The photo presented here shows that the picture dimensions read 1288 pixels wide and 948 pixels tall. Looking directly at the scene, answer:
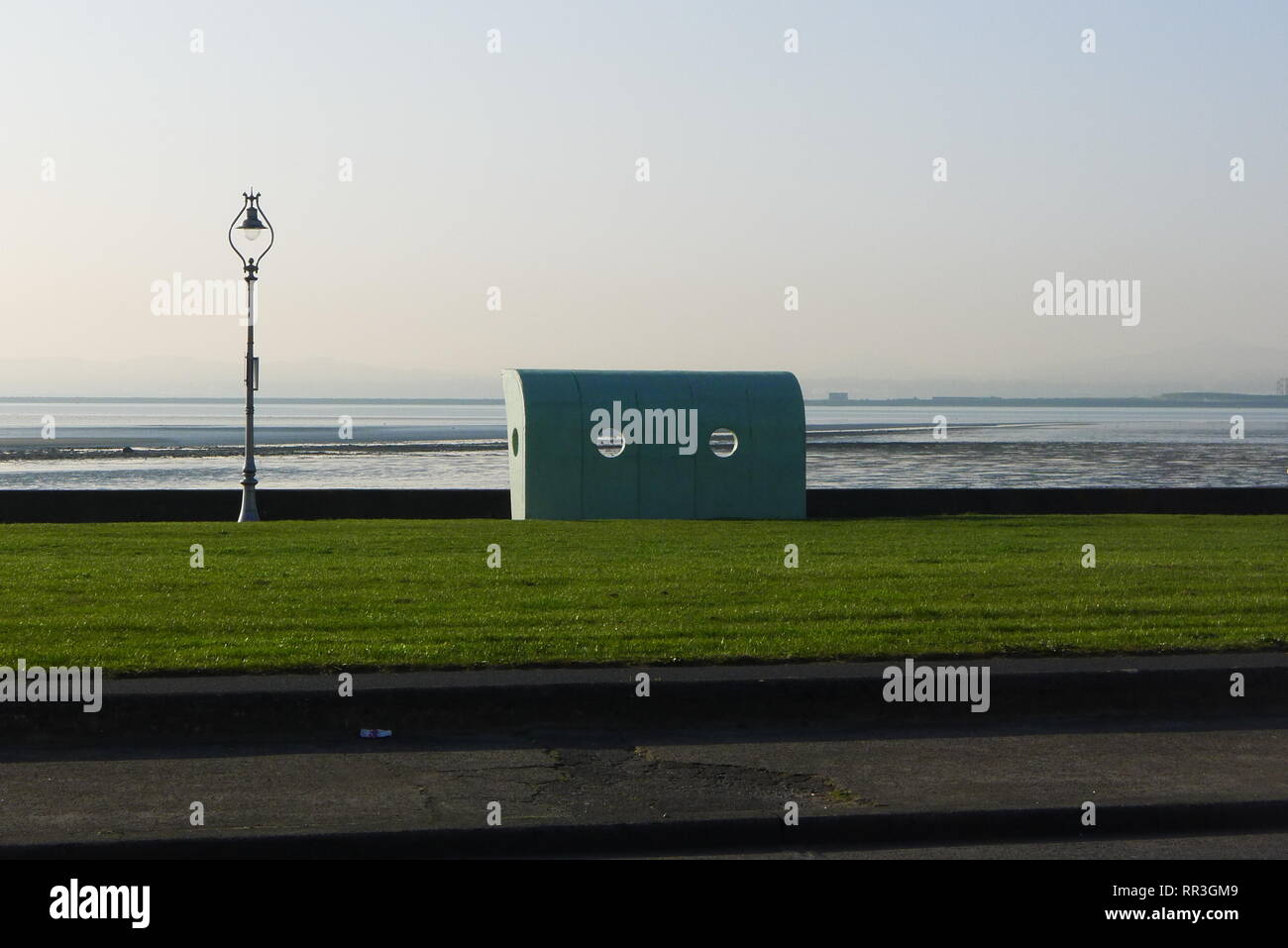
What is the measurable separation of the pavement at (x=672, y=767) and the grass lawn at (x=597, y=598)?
2.27 ft

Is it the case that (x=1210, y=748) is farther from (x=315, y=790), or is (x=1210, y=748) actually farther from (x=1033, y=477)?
(x=1033, y=477)

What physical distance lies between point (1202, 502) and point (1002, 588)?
15552mm

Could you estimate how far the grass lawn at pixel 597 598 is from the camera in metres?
9.46

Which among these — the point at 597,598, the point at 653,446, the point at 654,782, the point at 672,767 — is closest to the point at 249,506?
the point at 653,446

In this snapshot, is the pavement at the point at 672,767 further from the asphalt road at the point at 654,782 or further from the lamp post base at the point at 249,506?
the lamp post base at the point at 249,506

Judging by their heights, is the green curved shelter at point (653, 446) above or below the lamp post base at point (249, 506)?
above

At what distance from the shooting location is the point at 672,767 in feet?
24.2

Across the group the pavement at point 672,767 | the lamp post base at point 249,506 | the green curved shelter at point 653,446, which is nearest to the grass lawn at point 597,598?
the pavement at point 672,767

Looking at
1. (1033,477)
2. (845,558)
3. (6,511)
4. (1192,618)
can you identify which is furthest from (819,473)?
(1192,618)

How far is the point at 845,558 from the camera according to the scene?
1527 centimetres

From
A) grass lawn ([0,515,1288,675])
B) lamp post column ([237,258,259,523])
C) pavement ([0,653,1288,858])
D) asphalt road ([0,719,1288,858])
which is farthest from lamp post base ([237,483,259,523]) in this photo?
asphalt road ([0,719,1288,858])

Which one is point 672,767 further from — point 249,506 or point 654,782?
point 249,506

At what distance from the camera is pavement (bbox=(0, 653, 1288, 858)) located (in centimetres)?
628

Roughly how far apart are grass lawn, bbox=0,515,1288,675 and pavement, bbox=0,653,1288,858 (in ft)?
2.27
